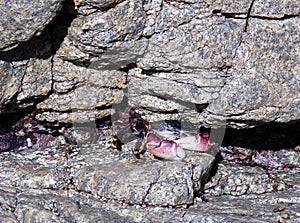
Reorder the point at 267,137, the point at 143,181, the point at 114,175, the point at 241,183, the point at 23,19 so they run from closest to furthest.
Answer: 1. the point at 23,19
2. the point at 143,181
3. the point at 114,175
4. the point at 241,183
5. the point at 267,137

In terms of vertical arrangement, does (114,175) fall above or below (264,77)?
below

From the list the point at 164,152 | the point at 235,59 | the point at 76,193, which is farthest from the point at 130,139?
the point at 235,59

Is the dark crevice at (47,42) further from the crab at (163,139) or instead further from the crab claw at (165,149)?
the crab claw at (165,149)

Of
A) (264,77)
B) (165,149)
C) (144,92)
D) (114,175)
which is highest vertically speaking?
(264,77)

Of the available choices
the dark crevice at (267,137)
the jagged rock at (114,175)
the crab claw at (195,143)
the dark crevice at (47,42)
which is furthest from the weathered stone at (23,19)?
the dark crevice at (267,137)

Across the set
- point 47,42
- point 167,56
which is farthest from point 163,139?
point 47,42

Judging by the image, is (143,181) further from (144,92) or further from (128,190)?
(144,92)

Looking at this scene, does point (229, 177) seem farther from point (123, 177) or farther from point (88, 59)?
point (88, 59)

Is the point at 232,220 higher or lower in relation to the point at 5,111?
lower
